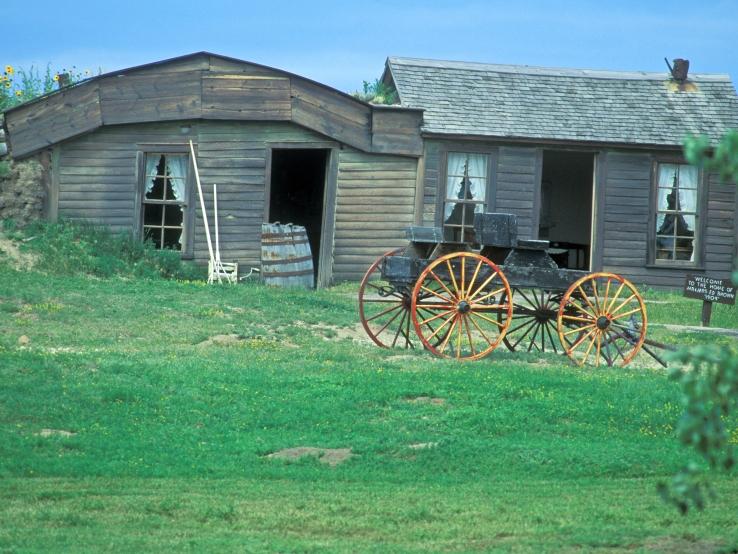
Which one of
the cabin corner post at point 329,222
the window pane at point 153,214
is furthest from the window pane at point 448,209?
the window pane at point 153,214

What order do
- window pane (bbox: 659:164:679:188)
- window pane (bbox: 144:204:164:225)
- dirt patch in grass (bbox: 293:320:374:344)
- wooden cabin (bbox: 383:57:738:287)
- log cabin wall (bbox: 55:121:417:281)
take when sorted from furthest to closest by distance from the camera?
window pane (bbox: 659:164:679:188) → wooden cabin (bbox: 383:57:738:287) → window pane (bbox: 144:204:164:225) → log cabin wall (bbox: 55:121:417:281) → dirt patch in grass (bbox: 293:320:374:344)

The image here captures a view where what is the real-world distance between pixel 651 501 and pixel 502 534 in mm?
1483

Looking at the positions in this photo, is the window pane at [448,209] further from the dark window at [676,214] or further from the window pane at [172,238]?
Result: the window pane at [172,238]

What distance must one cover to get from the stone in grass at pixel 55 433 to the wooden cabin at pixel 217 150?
39.0 feet

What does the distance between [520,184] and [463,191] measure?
3.80ft

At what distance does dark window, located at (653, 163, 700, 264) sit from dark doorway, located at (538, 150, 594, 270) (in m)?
5.72

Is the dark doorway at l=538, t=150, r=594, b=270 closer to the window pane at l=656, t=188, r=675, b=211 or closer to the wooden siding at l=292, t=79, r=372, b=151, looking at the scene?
the window pane at l=656, t=188, r=675, b=211

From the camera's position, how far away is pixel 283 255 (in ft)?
72.0

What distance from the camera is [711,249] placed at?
24.3 metres

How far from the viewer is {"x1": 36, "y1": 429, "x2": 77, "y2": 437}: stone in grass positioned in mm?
10375

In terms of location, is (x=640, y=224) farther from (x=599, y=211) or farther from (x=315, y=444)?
(x=315, y=444)

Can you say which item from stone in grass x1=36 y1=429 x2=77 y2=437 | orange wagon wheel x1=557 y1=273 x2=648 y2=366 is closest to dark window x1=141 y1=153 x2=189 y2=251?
orange wagon wheel x1=557 y1=273 x2=648 y2=366

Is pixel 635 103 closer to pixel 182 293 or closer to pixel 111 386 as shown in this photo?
pixel 182 293

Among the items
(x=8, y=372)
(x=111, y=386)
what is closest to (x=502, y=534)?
(x=111, y=386)
